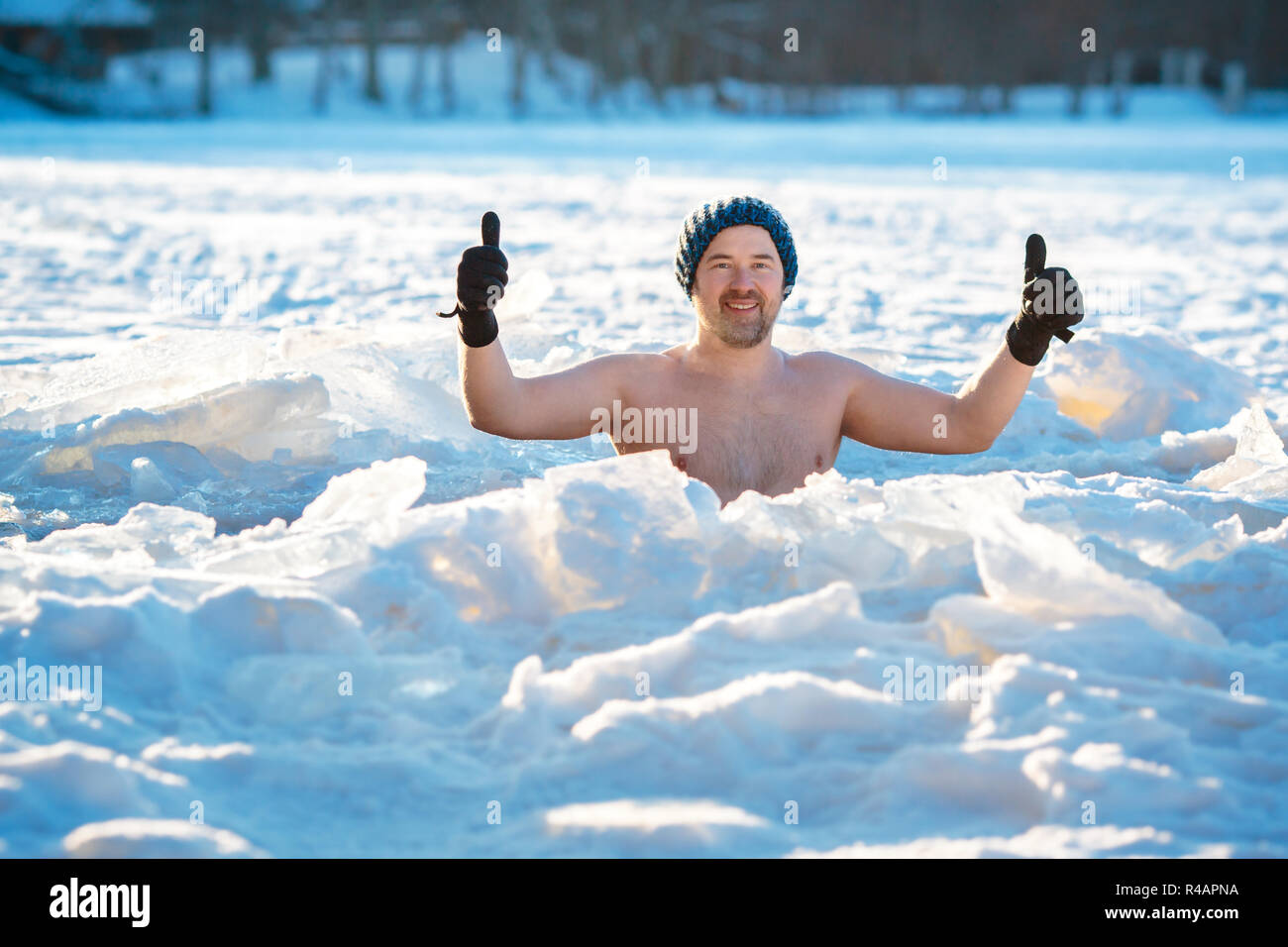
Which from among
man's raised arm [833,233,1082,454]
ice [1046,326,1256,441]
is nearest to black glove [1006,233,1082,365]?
A: man's raised arm [833,233,1082,454]

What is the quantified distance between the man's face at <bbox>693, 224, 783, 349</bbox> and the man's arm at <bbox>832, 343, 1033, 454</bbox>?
33 cm

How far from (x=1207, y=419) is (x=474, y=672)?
11.2 feet

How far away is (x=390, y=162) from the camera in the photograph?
1756 centimetres

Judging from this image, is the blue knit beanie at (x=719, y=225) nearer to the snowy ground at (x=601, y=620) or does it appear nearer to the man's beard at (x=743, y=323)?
the man's beard at (x=743, y=323)

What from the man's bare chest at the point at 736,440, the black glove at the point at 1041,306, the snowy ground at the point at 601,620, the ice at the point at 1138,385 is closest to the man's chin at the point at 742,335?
the man's bare chest at the point at 736,440

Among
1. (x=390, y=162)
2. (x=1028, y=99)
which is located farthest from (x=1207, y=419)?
(x=1028, y=99)

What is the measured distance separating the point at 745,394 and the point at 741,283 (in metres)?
0.28

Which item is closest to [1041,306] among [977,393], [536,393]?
[977,393]

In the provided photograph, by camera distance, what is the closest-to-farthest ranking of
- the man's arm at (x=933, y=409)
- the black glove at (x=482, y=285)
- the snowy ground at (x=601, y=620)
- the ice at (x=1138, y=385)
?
the snowy ground at (x=601, y=620) → the black glove at (x=482, y=285) → the man's arm at (x=933, y=409) → the ice at (x=1138, y=385)

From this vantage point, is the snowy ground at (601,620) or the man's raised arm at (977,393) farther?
the man's raised arm at (977,393)

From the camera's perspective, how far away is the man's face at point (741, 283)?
3182mm

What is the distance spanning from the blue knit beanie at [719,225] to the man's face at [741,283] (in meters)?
0.02

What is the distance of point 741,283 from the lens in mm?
3176
